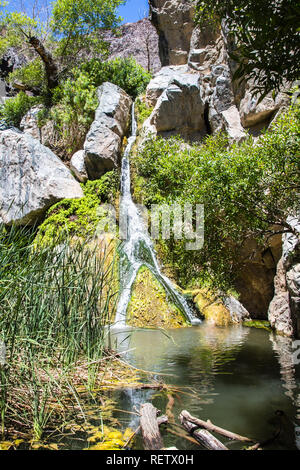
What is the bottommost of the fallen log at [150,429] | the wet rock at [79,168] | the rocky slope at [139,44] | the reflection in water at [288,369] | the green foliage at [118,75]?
the reflection in water at [288,369]

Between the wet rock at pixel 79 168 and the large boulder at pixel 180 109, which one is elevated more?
the large boulder at pixel 180 109

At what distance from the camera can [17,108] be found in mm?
17594

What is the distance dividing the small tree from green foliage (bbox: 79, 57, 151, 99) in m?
1.64

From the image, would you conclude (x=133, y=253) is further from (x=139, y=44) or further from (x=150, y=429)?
(x=139, y=44)

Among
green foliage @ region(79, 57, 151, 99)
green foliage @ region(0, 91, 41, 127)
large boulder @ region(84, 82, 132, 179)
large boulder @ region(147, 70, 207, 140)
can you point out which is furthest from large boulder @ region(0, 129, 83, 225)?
green foliage @ region(79, 57, 151, 99)

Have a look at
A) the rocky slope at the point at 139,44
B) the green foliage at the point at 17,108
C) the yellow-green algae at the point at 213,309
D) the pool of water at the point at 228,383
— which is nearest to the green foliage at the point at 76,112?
the green foliage at the point at 17,108

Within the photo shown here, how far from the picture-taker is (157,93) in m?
15.4

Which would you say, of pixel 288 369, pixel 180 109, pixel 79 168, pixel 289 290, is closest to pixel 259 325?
pixel 289 290

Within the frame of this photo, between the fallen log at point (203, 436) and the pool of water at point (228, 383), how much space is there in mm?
86

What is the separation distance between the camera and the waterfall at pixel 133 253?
9297mm

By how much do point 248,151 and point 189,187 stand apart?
1.12 m

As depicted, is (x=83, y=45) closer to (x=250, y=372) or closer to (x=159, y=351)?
(x=159, y=351)

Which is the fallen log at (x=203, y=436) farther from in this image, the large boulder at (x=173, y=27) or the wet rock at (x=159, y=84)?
the large boulder at (x=173, y=27)
